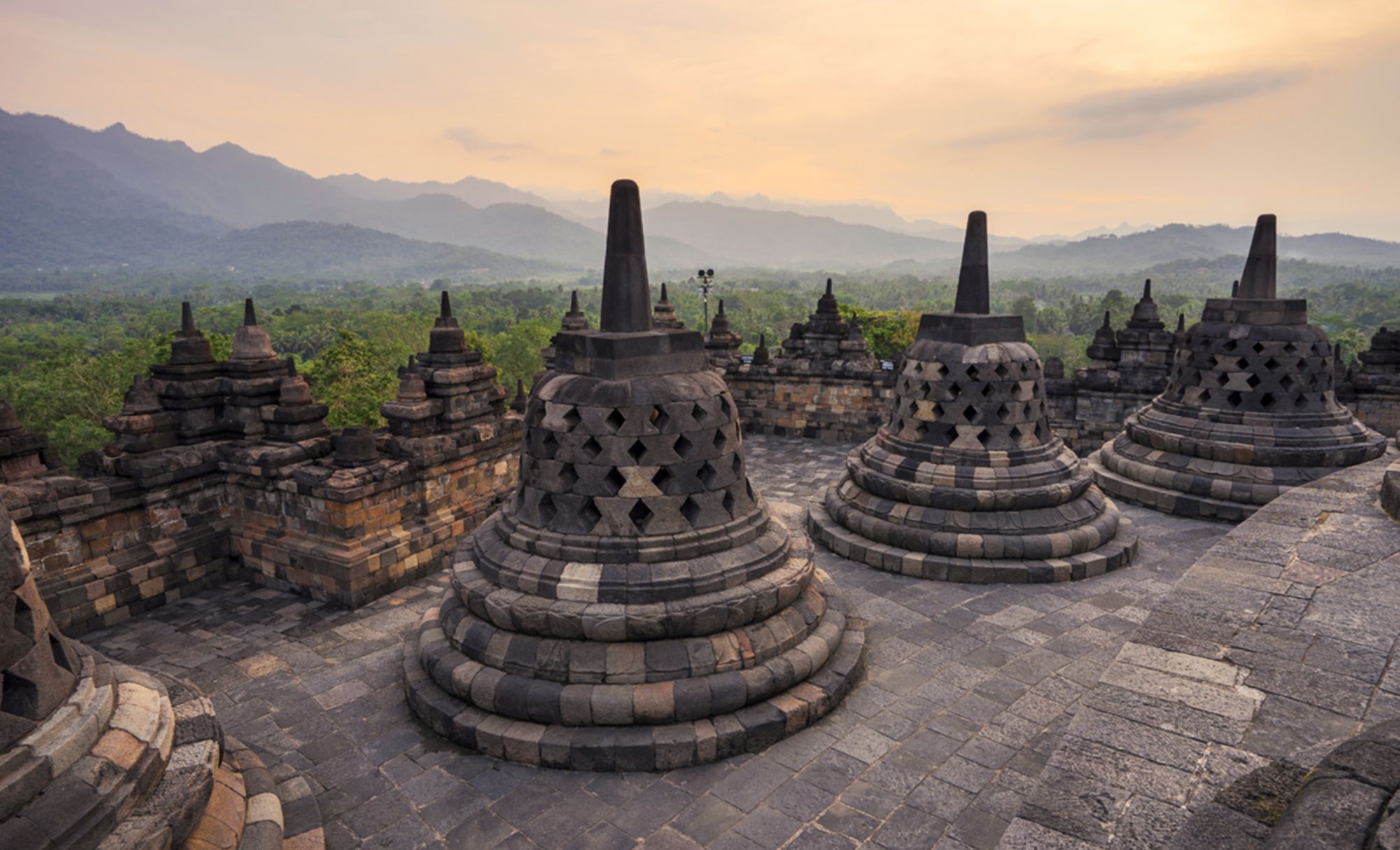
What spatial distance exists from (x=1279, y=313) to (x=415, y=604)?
12.0m

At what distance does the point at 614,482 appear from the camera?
18.6 ft

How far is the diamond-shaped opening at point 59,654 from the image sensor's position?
3451 mm

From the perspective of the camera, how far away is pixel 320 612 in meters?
7.92

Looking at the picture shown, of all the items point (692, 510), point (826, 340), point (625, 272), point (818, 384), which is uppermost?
point (625, 272)

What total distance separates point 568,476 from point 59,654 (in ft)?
10.2

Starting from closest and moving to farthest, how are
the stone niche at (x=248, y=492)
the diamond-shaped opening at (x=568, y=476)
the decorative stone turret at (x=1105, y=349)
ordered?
the diamond-shaped opening at (x=568, y=476) < the stone niche at (x=248, y=492) < the decorative stone turret at (x=1105, y=349)

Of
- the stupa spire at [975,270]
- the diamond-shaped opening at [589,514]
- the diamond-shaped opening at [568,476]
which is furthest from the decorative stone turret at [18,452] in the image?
the stupa spire at [975,270]

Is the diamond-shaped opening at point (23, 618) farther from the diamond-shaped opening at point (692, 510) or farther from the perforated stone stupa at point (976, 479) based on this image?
the perforated stone stupa at point (976, 479)

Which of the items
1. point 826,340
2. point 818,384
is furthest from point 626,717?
point 826,340

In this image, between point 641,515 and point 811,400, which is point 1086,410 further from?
point 641,515

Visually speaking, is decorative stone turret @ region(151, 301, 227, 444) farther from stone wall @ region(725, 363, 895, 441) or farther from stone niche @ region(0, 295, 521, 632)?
stone wall @ region(725, 363, 895, 441)

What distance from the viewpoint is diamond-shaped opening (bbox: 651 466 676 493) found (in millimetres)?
5703

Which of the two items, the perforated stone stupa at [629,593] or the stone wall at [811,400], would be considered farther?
the stone wall at [811,400]

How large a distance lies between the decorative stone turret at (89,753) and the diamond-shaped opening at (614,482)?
284cm
